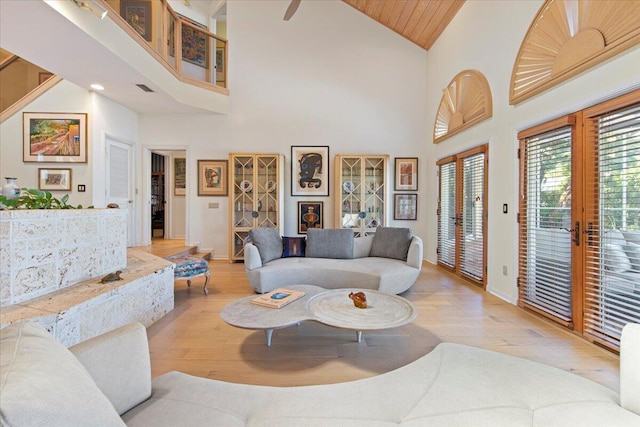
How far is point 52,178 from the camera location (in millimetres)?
4633

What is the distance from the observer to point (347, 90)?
5785 millimetres

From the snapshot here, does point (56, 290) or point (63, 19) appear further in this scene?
point (63, 19)

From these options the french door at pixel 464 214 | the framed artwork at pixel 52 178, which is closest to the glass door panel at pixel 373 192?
the french door at pixel 464 214

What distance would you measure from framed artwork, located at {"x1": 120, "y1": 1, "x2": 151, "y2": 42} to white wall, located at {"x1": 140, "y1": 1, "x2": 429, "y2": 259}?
1.70 meters

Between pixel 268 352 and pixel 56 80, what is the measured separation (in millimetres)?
5430

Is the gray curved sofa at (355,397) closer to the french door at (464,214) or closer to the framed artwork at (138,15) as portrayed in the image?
the french door at (464,214)

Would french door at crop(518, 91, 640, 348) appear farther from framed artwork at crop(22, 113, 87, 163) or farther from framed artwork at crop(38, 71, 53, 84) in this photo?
framed artwork at crop(38, 71, 53, 84)

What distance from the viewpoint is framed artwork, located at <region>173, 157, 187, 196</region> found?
7344 millimetres

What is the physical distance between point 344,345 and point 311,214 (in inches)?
139

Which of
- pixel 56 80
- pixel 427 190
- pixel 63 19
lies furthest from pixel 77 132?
pixel 427 190

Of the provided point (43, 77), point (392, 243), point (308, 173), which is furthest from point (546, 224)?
point (43, 77)

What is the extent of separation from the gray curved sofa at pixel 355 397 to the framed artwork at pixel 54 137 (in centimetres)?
485

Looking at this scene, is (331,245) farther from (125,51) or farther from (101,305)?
(125,51)

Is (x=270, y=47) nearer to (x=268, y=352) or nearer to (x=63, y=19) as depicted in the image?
(x=63, y=19)
